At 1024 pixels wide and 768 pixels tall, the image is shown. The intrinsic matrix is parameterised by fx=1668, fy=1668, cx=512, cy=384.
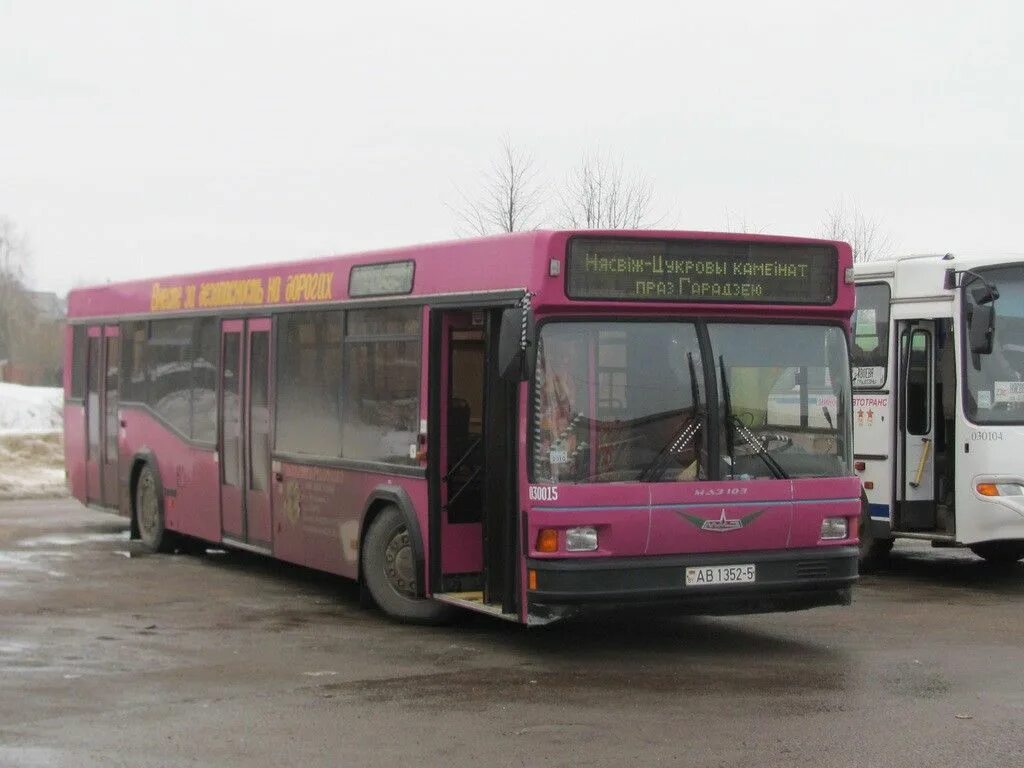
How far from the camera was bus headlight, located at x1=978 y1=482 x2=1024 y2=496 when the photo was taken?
47.6 ft

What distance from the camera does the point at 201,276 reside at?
1616 centimetres

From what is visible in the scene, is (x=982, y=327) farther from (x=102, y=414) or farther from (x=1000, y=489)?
(x=102, y=414)

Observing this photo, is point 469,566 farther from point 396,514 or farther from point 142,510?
point 142,510

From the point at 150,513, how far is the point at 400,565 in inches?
239

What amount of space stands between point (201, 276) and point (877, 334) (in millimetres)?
6509

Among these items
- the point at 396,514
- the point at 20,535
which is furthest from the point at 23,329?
the point at 396,514

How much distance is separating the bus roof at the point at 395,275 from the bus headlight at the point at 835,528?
5.19 feet

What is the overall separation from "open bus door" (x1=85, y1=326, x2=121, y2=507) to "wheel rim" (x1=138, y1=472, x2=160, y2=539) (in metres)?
0.68

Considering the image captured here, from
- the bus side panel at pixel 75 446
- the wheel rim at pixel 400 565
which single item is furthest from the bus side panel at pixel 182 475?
the wheel rim at pixel 400 565

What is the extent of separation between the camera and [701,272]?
10633 mm

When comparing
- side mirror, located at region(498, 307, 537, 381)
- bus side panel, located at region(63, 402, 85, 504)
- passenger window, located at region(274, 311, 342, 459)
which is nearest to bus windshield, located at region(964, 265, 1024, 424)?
passenger window, located at region(274, 311, 342, 459)

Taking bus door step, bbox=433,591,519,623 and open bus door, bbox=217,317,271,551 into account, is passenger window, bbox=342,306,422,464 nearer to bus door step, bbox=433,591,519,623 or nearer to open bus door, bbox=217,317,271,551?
bus door step, bbox=433,591,519,623

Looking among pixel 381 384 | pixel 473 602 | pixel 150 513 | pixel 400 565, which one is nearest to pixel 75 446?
pixel 150 513

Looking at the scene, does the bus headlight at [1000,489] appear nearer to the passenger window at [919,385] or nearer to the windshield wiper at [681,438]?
the passenger window at [919,385]
